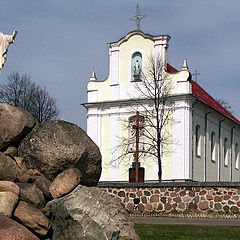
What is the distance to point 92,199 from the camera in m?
8.16

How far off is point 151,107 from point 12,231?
30124mm

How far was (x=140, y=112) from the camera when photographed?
3750 cm

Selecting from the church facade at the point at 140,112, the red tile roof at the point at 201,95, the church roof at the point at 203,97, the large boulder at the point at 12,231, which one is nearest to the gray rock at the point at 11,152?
the large boulder at the point at 12,231

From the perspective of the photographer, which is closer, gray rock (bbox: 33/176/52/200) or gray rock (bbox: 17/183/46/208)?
gray rock (bbox: 17/183/46/208)

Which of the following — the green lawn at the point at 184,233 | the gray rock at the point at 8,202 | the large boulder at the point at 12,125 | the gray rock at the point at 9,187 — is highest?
the large boulder at the point at 12,125

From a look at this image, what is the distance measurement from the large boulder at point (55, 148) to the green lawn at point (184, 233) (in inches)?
133

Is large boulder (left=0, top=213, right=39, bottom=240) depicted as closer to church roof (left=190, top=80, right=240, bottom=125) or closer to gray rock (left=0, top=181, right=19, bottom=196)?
gray rock (left=0, top=181, right=19, bottom=196)

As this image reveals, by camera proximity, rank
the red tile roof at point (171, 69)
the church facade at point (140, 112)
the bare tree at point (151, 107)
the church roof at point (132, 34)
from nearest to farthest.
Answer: the bare tree at point (151, 107) < the church facade at point (140, 112) < the church roof at point (132, 34) < the red tile roof at point (171, 69)

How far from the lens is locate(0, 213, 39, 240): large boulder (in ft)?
23.8

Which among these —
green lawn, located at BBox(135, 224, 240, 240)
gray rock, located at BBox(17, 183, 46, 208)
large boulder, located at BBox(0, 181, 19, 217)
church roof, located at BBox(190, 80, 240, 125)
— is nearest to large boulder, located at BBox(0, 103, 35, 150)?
gray rock, located at BBox(17, 183, 46, 208)

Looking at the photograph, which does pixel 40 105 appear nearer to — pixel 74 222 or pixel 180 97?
pixel 180 97

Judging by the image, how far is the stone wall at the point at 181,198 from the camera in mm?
20031

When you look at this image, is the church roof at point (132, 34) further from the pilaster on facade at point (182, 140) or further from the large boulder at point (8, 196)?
the large boulder at point (8, 196)

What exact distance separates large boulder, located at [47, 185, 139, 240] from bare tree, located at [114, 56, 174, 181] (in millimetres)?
26671
